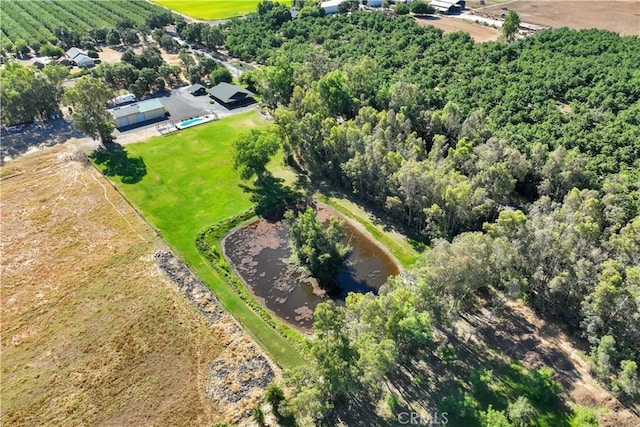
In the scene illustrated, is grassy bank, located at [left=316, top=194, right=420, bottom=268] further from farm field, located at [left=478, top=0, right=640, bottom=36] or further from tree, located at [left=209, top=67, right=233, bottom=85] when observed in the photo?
farm field, located at [left=478, top=0, right=640, bottom=36]

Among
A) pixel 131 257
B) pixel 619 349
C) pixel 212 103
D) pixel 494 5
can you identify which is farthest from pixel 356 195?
pixel 494 5

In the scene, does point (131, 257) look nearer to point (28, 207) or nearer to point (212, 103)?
point (28, 207)

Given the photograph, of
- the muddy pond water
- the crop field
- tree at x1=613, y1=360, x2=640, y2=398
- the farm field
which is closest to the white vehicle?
the muddy pond water

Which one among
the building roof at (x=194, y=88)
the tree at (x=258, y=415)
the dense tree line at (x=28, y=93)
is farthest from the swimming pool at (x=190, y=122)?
the tree at (x=258, y=415)

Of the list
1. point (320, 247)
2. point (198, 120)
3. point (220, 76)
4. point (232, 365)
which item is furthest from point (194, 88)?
point (232, 365)

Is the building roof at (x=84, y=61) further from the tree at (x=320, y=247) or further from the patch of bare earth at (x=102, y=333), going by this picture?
the tree at (x=320, y=247)

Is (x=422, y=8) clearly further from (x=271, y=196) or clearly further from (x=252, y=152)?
(x=271, y=196)
